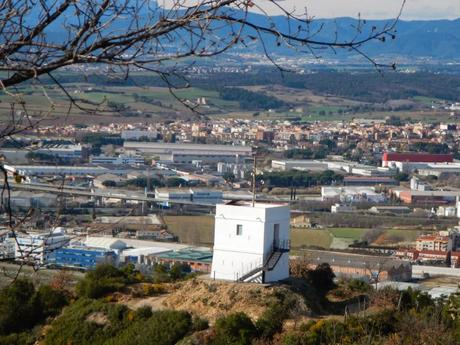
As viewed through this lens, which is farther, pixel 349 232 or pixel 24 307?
pixel 349 232

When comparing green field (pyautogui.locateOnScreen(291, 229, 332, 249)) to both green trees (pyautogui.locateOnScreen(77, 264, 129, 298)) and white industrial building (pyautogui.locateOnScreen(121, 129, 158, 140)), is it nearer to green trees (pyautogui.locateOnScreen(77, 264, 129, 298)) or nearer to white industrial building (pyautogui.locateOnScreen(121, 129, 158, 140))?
green trees (pyautogui.locateOnScreen(77, 264, 129, 298))

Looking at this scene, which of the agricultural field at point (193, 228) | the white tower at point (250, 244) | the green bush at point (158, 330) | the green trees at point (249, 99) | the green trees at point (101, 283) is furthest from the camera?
the green trees at point (249, 99)

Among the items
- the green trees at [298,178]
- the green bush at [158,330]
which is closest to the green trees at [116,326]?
the green bush at [158,330]

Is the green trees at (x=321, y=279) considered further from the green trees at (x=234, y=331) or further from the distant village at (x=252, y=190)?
the green trees at (x=234, y=331)

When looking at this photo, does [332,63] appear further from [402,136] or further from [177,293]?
[177,293]

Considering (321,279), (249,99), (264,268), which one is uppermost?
(264,268)

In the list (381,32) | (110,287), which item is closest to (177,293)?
A: (110,287)

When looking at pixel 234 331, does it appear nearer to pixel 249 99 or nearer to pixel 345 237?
pixel 345 237

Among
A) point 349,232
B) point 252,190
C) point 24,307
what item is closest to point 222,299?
point 24,307
